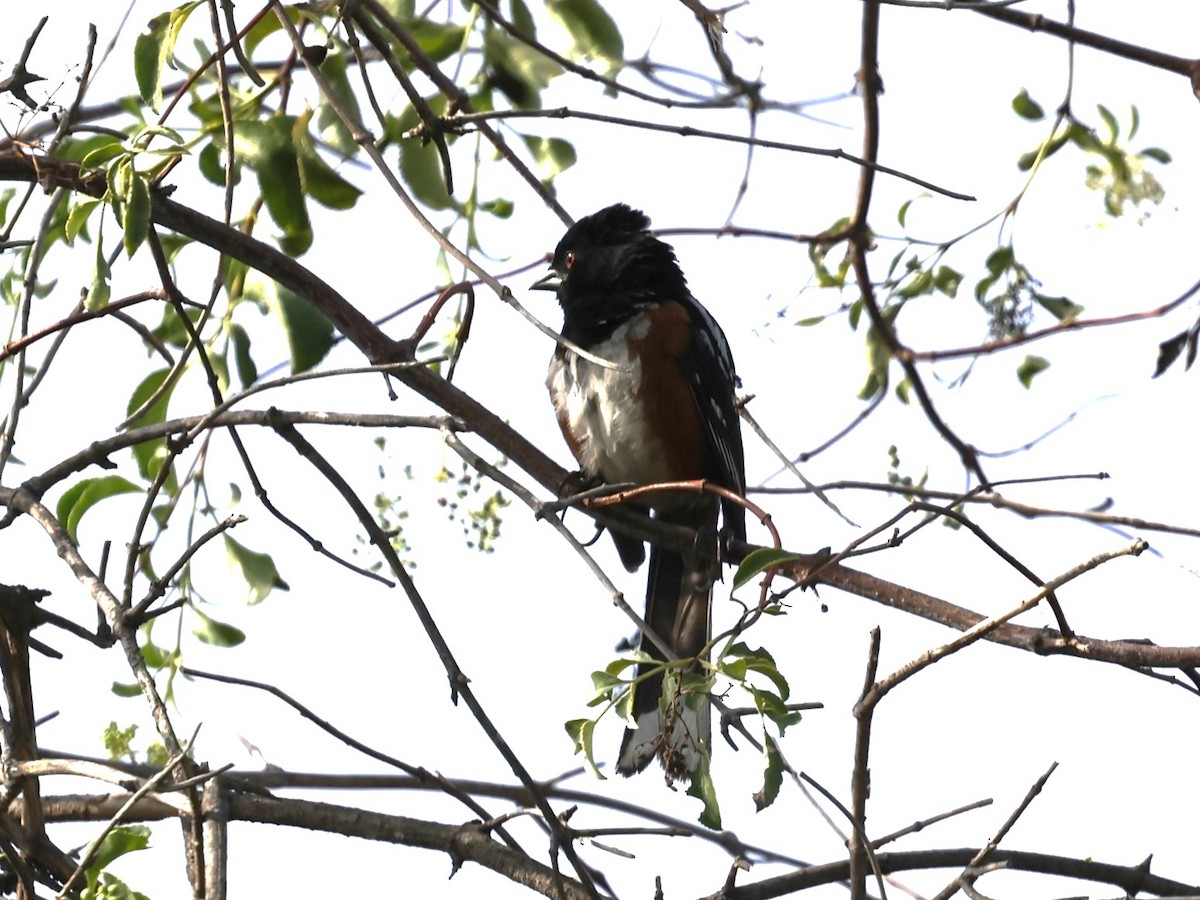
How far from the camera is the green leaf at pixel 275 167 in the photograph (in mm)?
2025

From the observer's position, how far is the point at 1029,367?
10.0 feet

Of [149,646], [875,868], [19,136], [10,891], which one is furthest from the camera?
[149,646]

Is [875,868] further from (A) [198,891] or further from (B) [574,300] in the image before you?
(B) [574,300]

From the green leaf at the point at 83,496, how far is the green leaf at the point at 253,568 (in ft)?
0.95

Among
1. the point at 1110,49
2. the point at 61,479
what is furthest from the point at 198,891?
the point at 1110,49

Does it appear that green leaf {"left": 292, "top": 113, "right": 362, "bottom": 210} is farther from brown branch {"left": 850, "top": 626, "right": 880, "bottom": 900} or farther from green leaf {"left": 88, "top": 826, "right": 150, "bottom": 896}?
brown branch {"left": 850, "top": 626, "right": 880, "bottom": 900}

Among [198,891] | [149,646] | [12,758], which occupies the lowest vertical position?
[198,891]

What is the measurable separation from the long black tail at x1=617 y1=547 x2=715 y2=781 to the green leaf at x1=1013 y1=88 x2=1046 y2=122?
1129mm

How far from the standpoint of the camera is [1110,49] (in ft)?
6.02

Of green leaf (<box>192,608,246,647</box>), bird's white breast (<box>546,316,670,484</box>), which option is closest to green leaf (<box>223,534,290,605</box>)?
green leaf (<box>192,608,246,647</box>)

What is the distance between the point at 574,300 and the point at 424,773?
2376mm

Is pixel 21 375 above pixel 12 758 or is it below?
above

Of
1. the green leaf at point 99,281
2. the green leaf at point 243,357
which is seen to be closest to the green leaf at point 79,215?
the green leaf at point 99,281

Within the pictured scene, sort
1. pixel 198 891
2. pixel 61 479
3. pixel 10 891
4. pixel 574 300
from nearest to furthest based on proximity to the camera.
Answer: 1. pixel 198 891
2. pixel 10 891
3. pixel 61 479
4. pixel 574 300
